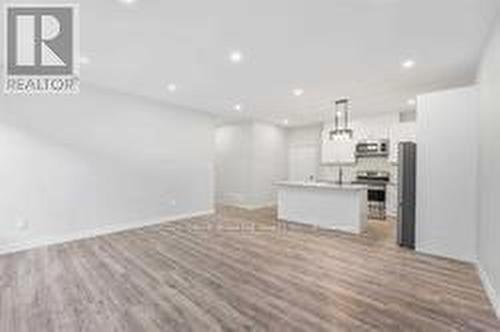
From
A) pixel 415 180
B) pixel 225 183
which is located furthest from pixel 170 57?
pixel 225 183

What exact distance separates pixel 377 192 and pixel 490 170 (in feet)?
13.6

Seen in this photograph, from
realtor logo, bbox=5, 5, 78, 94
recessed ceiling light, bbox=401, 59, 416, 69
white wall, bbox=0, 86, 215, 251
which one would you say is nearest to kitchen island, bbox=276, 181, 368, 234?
recessed ceiling light, bbox=401, 59, 416, 69

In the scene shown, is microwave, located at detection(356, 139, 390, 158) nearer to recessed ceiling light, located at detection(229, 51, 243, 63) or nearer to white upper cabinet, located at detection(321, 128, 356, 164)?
white upper cabinet, located at detection(321, 128, 356, 164)

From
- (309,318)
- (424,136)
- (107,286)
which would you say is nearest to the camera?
(309,318)

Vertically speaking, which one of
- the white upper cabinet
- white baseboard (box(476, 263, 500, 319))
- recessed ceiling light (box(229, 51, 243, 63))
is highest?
recessed ceiling light (box(229, 51, 243, 63))

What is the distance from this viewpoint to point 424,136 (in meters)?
3.94

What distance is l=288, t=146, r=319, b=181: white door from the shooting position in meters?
8.91

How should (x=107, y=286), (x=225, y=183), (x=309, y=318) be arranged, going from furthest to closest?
1. (x=225, y=183)
2. (x=107, y=286)
3. (x=309, y=318)

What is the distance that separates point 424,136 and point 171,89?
4.61 metres

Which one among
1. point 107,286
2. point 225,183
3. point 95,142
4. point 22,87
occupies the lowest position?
point 107,286

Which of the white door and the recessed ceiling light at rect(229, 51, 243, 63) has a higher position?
the recessed ceiling light at rect(229, 51, 243, 63)

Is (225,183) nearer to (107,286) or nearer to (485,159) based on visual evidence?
(107,286)

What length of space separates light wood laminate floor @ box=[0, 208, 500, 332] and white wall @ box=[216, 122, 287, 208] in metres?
3.80

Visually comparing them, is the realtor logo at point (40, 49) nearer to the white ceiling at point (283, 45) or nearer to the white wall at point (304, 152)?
the white ceiling at point (283, 45)
